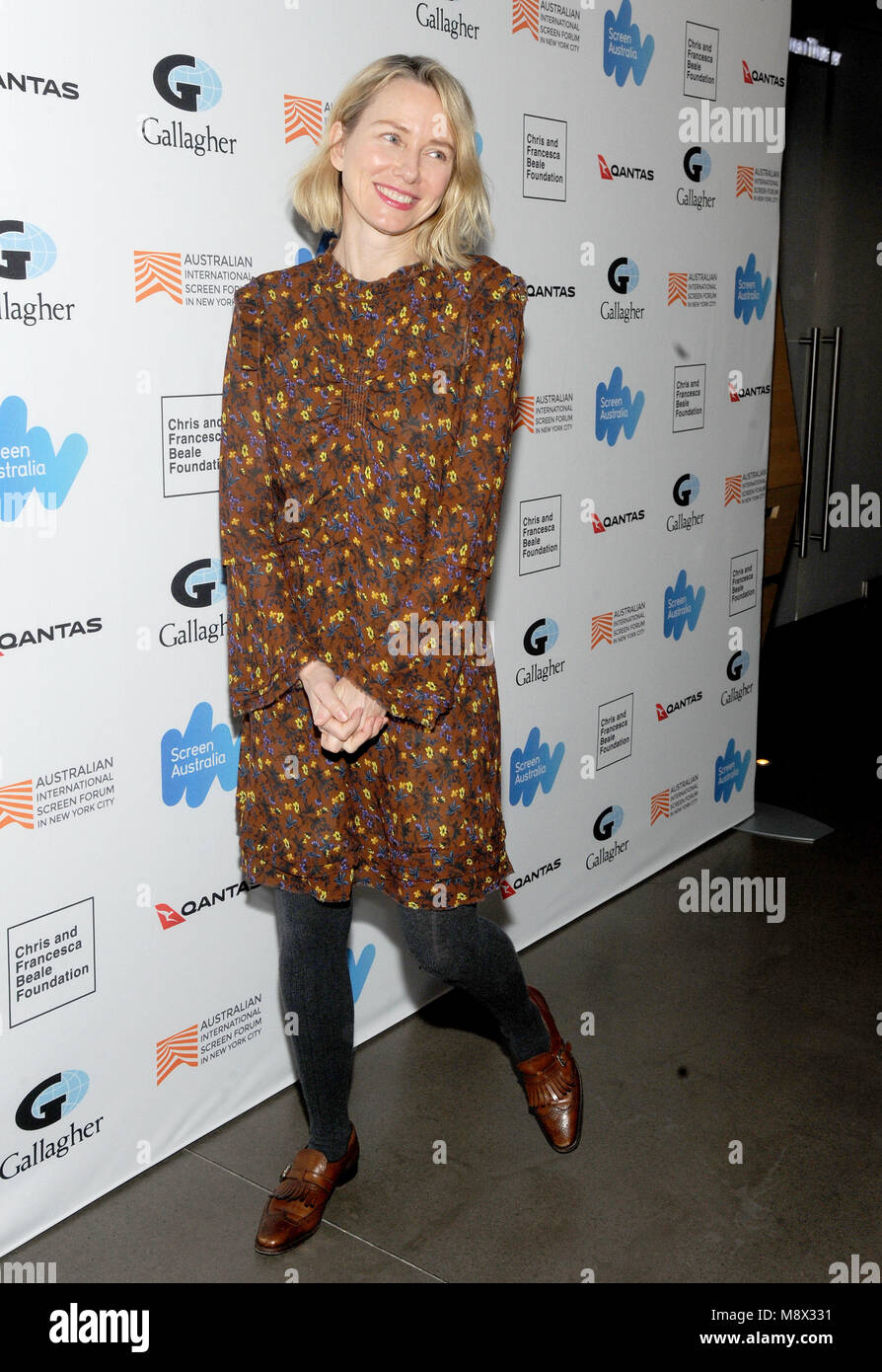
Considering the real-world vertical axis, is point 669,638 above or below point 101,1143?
above

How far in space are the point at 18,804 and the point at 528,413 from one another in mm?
1391

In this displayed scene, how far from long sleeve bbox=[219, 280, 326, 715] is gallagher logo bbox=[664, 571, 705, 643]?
1.74m

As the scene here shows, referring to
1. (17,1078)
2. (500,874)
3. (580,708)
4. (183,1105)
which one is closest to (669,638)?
(580,708)

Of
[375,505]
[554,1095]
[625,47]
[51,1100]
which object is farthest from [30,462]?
[625,47]

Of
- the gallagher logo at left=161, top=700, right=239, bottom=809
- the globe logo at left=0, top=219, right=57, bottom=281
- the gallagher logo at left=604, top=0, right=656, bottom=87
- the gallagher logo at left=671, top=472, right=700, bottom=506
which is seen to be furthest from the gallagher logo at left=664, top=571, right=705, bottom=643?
the globe logo at left=0, top=219, right=57, bottom=281

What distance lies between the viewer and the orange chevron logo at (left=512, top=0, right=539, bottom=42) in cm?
258

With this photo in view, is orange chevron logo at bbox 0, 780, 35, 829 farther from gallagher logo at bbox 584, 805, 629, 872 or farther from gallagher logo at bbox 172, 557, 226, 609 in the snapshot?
gallagher logo at bbox 584, 805, 629, 872

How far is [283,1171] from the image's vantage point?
216 cm

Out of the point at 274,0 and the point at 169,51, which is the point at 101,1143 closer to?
the point at 169,51

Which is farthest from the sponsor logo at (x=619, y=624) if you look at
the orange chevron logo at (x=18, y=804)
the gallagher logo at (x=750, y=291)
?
the orange chevron logo at (x=18, y=804)

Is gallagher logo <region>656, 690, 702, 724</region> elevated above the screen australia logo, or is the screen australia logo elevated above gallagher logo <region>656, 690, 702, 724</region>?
the screen australia logo

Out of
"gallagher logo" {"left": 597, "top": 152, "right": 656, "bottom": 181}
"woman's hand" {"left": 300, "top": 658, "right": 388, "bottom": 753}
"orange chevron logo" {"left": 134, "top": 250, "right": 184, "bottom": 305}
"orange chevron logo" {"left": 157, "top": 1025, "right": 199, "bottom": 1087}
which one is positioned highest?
"gallagher logo" {"left": 597, "top": 152, "right": 656, "bottom": 181}

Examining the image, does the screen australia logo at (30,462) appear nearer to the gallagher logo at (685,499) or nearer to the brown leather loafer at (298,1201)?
the brown leather loafer at (298,1201)
